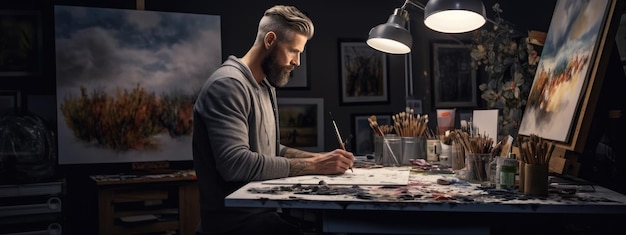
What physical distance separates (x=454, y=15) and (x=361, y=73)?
1.70 metres

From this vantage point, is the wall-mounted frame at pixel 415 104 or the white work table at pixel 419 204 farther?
the wall-mounted frame at pixel 415 104

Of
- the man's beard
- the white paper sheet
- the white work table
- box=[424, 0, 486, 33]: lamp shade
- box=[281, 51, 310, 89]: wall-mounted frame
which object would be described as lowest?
A: the white work table

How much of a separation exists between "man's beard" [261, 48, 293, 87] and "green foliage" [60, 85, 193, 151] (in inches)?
56.6

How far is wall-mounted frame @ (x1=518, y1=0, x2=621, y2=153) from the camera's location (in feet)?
4.89

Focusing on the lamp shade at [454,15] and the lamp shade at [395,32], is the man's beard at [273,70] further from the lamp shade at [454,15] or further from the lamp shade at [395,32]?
the lamp shade at [454,15]

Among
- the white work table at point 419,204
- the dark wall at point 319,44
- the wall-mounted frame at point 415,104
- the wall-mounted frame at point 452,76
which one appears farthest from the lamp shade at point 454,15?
the wall-mounted frame at point 452,76

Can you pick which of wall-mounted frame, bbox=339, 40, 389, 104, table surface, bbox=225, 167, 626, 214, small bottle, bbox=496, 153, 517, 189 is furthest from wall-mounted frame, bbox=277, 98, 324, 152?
small bottle, bbox=496, 153, 517, 189

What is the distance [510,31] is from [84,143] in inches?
96.7

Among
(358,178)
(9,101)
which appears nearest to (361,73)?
(358,178)

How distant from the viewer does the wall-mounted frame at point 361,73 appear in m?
3.75

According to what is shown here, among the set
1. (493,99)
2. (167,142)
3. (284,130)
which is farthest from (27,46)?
(493,99)

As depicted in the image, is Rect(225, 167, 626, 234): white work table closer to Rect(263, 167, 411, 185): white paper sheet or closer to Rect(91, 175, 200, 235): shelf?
Rect(263, 167, 411, 185): white paper sheet

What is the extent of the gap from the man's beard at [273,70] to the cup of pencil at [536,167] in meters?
0.96

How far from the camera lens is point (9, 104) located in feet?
10.4
